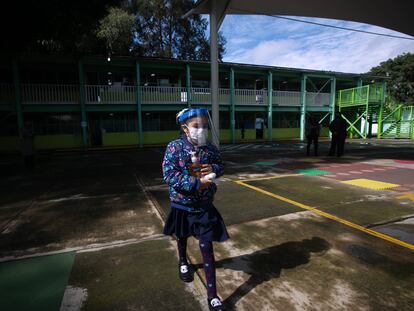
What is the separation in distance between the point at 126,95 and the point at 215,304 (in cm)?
1646

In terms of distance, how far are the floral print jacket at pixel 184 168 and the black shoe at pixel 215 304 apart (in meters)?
0.74

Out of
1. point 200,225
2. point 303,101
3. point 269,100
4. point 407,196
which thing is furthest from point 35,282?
point 303,101

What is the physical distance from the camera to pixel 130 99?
55.4 feet

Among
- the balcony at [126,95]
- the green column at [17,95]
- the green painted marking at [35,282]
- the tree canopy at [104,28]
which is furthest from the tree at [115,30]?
the green painted marking at [35,282]

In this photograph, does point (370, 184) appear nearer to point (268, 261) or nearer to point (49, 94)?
point (268, 261)

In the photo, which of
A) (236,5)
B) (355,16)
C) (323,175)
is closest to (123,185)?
(323,175)

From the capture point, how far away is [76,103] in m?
15.7

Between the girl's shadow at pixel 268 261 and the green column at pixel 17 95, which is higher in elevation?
the green column at pixel 17 95

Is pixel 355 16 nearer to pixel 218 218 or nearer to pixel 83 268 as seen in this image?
pixel 218 218

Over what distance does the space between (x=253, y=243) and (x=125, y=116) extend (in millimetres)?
16614

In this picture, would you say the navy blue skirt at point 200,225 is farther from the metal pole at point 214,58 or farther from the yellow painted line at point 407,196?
the metal pole at point 214,58

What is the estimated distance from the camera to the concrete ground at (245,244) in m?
2.20

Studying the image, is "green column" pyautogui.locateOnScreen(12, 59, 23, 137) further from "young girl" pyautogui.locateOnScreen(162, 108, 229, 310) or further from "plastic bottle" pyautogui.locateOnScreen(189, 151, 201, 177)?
"plastic bottle" pyautogui.locateOnScreen(189, 151, 201, 177)

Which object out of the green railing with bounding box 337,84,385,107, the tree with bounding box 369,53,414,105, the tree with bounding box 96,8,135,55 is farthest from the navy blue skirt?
the tree with bounding box 369,53,414,105
